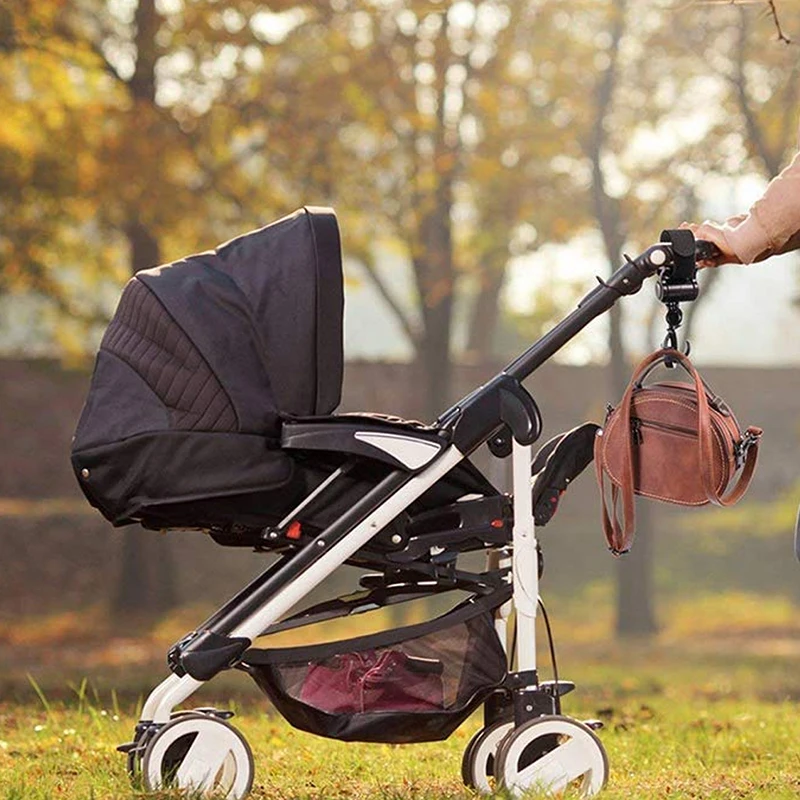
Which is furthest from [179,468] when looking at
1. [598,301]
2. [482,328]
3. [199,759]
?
[482,328]

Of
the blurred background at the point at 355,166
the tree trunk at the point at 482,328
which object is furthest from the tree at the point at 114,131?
the tree trunk at the point at 482,328

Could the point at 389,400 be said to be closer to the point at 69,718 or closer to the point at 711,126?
the point at 711,126

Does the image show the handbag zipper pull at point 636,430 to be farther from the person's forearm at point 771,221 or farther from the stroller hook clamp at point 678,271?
the person's forearm at point 771,221

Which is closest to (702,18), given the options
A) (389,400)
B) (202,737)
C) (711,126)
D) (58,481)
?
(711,126)

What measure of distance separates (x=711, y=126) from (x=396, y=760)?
13815mm

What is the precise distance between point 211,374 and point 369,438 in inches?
17.7

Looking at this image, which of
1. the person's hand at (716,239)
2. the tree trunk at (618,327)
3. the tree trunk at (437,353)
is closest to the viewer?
the person's hand at (716,239)

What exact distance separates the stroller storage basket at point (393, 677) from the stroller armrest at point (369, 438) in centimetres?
46

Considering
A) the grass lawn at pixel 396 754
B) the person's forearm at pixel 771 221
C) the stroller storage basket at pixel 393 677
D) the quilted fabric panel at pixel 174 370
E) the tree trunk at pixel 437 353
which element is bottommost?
the grass lawn at pixel 396 754

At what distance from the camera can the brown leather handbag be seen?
178 inches

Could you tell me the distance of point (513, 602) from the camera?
4.78 m

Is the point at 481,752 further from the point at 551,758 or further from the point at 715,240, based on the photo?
the point at 715,240

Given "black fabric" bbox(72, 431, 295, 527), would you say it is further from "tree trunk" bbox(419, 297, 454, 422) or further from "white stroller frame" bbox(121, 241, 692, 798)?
"tree trunk" bbox(419, 297, 454, 422)

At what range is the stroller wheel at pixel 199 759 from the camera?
181 inches
